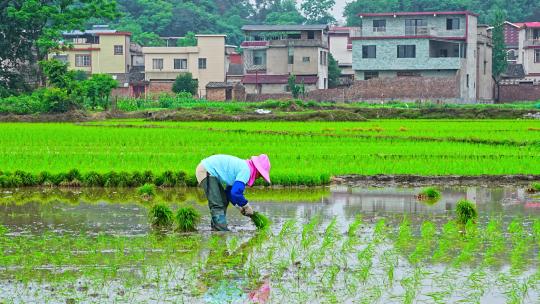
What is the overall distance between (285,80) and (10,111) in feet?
83.1

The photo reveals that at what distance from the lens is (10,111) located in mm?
42094

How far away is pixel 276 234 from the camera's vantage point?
11594 millimetres

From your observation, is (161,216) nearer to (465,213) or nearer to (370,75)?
→ (465,213)

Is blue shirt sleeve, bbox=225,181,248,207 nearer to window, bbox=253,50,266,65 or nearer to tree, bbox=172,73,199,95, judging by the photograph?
tree, bbox=172,73,199,95

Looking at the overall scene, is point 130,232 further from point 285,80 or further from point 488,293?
point 285,80

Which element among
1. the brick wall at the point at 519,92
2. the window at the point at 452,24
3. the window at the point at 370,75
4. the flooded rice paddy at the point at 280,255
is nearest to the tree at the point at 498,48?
the brick wall at the point at 519,92

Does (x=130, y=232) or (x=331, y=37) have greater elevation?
(x=331, y=37)

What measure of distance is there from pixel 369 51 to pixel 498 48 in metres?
10.8

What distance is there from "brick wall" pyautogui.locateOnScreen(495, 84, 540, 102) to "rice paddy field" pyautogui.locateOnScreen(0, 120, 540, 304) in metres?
41.2

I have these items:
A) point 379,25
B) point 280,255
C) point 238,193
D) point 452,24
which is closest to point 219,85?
point 379,25

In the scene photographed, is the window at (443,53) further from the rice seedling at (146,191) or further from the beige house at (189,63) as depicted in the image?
the rice seedling at (146,191)

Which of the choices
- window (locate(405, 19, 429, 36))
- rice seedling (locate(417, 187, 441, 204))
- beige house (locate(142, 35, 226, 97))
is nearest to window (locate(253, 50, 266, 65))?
beige house (locate(142, 35, 226, 97))

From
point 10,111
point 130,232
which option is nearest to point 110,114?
point 10,111

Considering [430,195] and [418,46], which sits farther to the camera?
[418,46]
